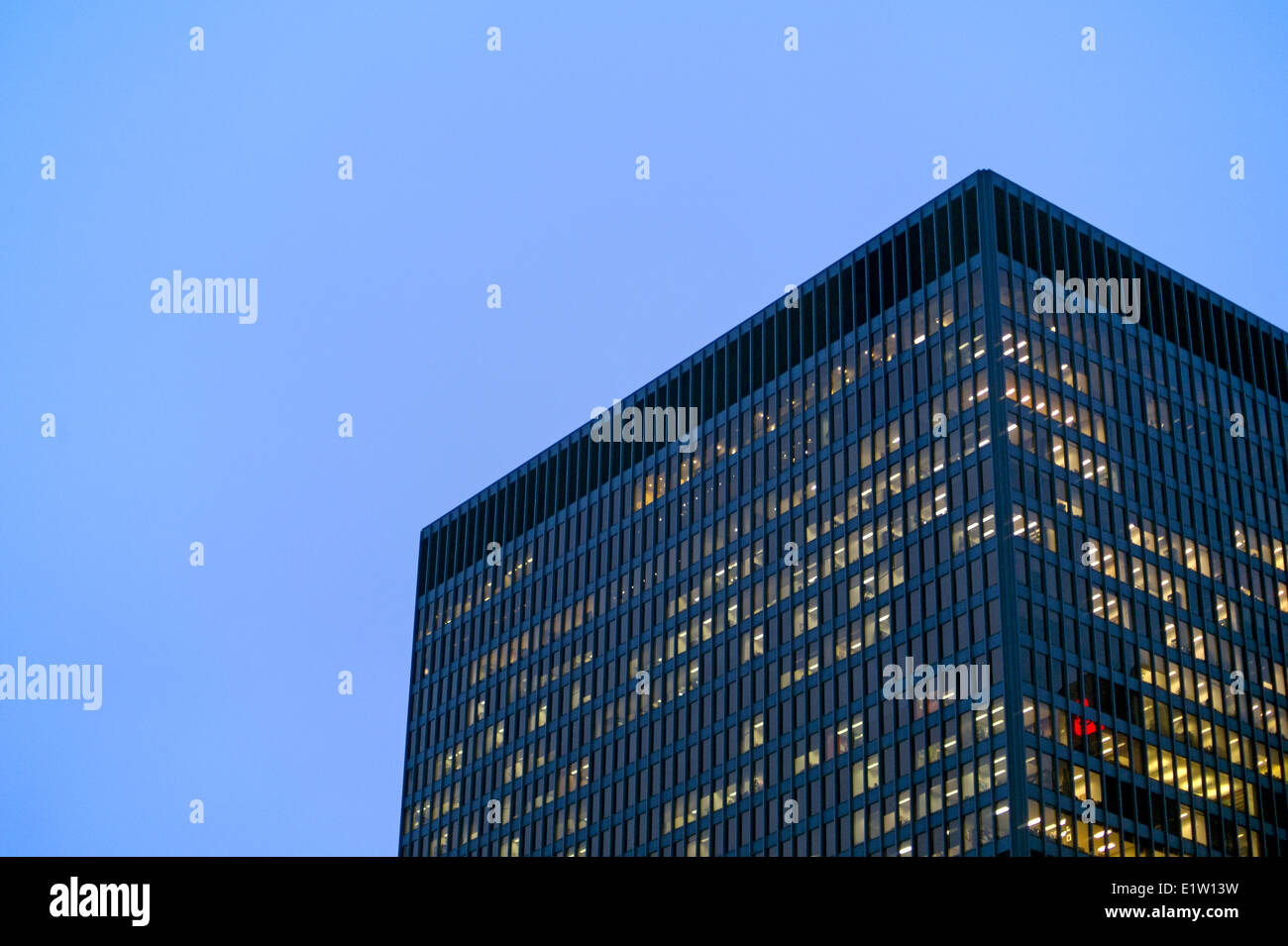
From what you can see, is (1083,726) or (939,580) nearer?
(1083,726)

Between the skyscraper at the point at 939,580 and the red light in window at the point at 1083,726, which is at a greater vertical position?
the skyscraper at the point at 939,580

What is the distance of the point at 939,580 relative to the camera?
344ft

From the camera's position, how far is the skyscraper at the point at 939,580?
10088cm

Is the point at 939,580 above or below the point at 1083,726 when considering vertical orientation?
above

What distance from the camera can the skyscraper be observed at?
331 feet

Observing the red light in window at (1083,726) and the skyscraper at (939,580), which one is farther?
the skyscraper at (939,580)

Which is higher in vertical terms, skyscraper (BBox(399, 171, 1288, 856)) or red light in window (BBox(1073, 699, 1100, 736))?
skyscraper (BBox(399, 171, 1288, 856))
